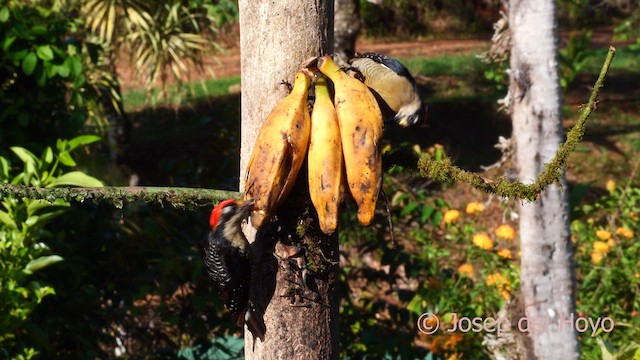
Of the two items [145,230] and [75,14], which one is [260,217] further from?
[75,14]

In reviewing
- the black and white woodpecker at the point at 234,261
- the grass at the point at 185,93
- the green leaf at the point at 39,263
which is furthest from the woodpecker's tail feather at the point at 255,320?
the grass at the point at 185,93

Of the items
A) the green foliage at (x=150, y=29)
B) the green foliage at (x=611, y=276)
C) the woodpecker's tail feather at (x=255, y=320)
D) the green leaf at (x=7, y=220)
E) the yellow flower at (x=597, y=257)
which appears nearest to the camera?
the woodpecker's tail feather at (x=255, y=320)

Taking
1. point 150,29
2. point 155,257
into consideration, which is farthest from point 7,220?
point 150,29

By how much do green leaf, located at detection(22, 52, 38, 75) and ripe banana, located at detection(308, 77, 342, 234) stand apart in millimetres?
2122

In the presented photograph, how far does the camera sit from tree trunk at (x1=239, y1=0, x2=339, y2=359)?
1.46 m

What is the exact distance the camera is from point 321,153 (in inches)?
55.9

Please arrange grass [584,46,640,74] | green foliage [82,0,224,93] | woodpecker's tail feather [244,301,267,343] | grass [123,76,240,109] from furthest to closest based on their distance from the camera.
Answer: grass [584,46,640,74], grass [123,76,240,109], green foliage [82,0,224,93], woodpecker's tail feather [244,301,267,343]

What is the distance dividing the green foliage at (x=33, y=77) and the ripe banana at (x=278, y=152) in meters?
2.04

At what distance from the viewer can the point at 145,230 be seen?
3.59 m

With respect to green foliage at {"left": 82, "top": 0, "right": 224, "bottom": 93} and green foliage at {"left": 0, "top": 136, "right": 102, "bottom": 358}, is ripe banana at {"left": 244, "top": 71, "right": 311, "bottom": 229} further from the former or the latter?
green foliage at {"left": 82, "top": 0, "right": 224, "bottom": 93}

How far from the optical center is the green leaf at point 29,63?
321 cm

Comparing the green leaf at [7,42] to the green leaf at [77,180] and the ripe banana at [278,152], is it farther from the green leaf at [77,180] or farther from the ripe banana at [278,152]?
the ripe banana at [278,152]

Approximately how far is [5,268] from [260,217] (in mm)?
1519

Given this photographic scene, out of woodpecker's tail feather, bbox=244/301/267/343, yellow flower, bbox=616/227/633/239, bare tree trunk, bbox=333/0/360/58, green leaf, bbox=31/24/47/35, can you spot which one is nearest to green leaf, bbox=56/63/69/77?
green leaf, bbox=31/24/47/35
